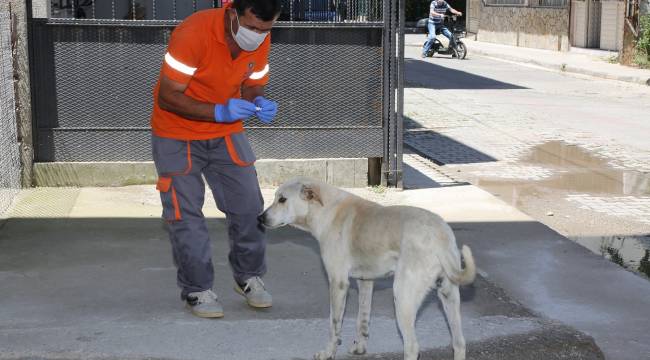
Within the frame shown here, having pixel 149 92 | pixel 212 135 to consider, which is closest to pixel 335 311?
pixel 212 135

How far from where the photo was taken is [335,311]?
5.06m

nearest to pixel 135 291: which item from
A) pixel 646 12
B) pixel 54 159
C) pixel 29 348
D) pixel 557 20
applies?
pixel 29 348

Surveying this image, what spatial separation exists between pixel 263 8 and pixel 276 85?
13.6 ft

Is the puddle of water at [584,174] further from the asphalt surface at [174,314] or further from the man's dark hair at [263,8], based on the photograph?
the man's dark hair at [263,8]

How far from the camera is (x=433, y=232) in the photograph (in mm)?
4715

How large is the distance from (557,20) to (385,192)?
78.4ft

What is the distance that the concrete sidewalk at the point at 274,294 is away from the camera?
17.2 feet

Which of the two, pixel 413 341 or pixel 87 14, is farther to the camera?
pixel 87 14

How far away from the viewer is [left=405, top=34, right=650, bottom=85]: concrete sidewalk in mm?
22812

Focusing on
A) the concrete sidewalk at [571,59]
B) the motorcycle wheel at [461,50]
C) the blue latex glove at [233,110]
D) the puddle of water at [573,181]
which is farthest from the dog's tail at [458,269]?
the motorcycle wheel at [461,50]

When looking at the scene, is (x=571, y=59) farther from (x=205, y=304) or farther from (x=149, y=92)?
(x=205, y=304)

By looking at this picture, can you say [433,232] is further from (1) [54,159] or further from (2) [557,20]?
(2) [557,20]

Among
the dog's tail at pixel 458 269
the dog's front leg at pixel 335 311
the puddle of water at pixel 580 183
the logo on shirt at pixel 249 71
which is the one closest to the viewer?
the dog's tail at pixel 458 269

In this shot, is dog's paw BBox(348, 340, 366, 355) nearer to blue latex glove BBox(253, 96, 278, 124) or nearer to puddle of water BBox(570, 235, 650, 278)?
blue latex glove BBox(253, 96, 278, 124)
